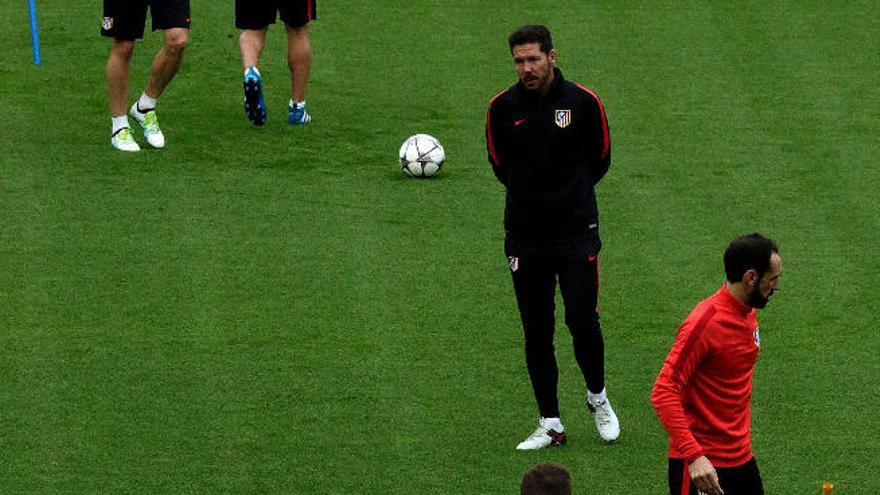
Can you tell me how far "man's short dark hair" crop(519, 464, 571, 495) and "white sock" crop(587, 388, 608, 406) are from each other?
4.07 metres

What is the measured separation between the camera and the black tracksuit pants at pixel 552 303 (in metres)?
9.60

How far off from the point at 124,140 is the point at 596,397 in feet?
21.9

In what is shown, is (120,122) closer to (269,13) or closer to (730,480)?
(269,13)

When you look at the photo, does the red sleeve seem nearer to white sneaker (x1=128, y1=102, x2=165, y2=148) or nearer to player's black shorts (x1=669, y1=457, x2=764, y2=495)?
player's black shorts (x1=669, y1=457, x2=764, y2=495)

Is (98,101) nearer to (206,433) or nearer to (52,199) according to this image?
(52,199)

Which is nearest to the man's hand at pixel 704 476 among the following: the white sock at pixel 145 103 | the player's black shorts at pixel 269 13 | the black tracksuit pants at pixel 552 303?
the black tracksuit pants at pixel 552 303

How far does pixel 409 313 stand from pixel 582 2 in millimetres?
8233

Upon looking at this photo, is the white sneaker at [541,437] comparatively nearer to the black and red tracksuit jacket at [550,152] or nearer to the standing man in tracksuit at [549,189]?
the standing man in tracksuit at [549,189]

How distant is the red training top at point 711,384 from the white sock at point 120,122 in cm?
842

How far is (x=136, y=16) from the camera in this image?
14.7 metres

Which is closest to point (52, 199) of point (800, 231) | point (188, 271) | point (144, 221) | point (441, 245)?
point (144, 221)

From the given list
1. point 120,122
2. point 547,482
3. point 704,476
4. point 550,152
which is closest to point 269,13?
point 120,122

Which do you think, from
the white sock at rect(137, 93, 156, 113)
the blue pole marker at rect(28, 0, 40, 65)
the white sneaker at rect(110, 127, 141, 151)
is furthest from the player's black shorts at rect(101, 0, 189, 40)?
the blue pole marker at rect(28, 0, 40, 65)

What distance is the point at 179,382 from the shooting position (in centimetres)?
1080
